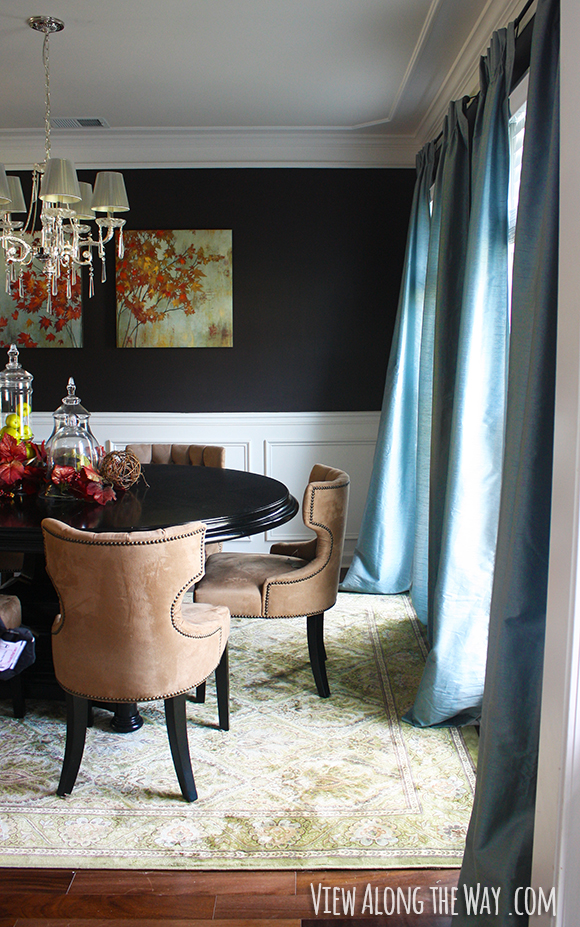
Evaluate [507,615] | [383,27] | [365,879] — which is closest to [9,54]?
[383,27]

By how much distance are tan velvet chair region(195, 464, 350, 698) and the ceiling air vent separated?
113 inches

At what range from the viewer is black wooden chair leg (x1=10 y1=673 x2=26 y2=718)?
266 cm

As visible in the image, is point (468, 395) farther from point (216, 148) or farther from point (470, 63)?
point (216, 148)

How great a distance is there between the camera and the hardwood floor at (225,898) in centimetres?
173

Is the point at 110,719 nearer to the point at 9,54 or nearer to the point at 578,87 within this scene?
the point at 578,87

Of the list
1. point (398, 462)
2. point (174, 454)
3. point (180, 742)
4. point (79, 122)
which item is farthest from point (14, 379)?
point (398, 462)

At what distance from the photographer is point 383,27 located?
3035mm

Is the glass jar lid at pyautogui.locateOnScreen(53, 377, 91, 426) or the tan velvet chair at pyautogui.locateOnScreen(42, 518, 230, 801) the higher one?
the glass jar lid at pyautogui.locateOnScreen(53, 377, 91, 426)

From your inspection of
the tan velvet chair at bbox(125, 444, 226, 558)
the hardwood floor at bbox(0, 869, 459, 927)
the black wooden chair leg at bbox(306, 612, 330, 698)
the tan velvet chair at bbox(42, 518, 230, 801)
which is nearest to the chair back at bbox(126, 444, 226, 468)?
the tan velvet chair at bbox(125, 444, 226, 558)

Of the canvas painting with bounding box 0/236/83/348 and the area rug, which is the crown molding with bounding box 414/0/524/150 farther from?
the area rug

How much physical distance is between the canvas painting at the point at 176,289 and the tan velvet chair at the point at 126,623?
9.49ft

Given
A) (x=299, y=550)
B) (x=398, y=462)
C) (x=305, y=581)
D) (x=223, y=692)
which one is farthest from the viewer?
(x=398, y=462)

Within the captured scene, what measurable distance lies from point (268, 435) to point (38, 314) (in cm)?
180

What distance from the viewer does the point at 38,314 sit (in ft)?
15.7
